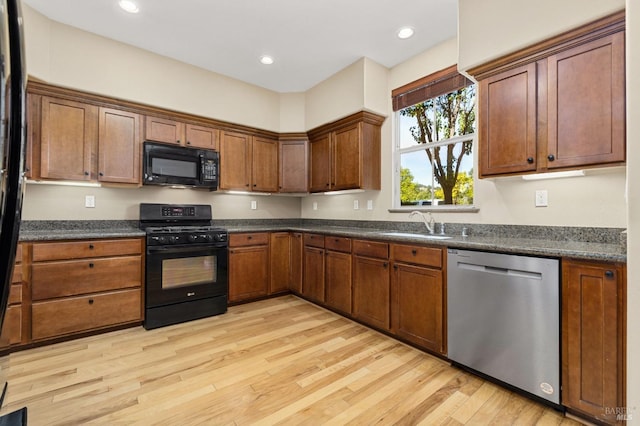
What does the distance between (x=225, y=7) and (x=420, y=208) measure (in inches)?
106

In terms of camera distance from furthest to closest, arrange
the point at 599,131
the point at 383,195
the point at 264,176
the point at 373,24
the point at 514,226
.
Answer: the point at 264,176
the point at 383,195
the point at 373,24
the point at 514,226
the point at 599,131

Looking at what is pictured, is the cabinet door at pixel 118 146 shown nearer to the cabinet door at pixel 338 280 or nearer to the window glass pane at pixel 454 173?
the cabinet door at pixel 338 280

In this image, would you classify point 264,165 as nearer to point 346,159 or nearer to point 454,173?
point 346,159

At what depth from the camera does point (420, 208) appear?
10.5ft

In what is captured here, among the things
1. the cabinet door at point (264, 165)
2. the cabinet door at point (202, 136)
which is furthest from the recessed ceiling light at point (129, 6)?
the cabinet door at point (264, 165)

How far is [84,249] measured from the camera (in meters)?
2.69

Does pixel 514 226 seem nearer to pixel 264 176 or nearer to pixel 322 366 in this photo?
pixel 322 366

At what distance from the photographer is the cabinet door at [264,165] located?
13.6ft

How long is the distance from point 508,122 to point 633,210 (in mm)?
1625

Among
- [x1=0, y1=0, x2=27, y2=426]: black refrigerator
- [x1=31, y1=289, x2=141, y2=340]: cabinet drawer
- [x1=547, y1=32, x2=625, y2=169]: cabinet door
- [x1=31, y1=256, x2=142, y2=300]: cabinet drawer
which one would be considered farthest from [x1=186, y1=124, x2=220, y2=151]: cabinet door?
[x1=547, y1=32, x2=625, y2=169]: cabinet door

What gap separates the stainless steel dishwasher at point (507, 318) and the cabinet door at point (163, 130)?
3235mm

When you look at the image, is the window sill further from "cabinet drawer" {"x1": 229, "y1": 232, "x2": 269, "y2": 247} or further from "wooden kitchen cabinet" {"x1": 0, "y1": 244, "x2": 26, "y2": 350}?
"wooden kitchen cabinet" {"x1": 0, "y1": 244, "x2": 26, "y2": 350}

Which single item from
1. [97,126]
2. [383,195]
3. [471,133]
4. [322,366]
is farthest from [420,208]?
[97,126]

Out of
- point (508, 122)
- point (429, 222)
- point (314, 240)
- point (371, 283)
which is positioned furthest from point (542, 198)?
point (314, 240)
